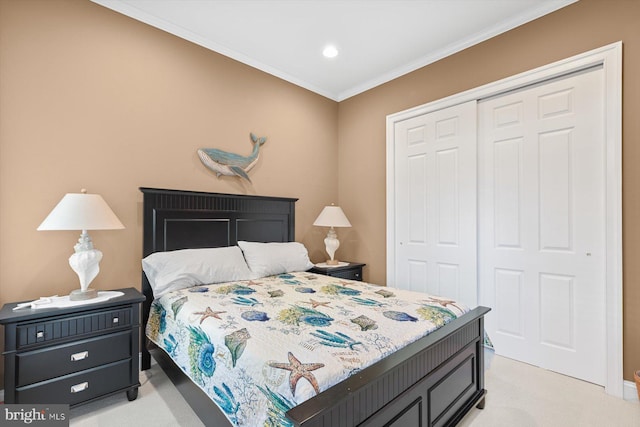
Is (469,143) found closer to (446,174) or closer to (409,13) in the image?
(446,174)

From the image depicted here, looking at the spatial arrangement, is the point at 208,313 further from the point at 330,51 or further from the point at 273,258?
the point at 330,51

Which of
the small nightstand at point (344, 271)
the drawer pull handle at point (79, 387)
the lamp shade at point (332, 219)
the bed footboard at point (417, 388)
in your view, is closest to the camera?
the bed footboard at point (417, 388)

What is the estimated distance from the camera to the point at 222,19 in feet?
8.91

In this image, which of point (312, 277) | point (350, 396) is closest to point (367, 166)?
point (312, 277)

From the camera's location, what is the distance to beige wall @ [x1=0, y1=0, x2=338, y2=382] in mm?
2119

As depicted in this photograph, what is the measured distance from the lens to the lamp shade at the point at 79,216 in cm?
191

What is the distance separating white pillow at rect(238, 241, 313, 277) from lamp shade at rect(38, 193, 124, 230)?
116cm

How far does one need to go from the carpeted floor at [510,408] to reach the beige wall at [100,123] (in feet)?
2.92

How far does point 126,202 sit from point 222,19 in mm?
1781

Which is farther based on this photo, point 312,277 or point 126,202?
point 312,277

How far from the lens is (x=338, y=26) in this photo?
2805 millimetres

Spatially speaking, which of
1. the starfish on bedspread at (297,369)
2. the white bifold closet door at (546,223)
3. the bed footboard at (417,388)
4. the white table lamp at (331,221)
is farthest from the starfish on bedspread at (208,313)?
the white bifold closet door at (546,223)

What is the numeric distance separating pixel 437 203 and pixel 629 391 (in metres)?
1.96
